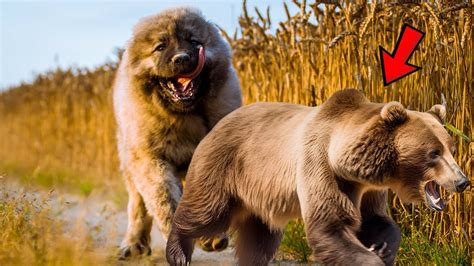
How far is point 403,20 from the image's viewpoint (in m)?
4.87

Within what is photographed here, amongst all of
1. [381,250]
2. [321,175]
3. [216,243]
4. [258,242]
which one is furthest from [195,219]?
[381,250]

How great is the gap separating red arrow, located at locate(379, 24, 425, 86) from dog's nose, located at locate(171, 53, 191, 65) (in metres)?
1.31

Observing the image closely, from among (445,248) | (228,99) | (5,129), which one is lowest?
(5,129)

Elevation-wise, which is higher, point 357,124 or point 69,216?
point 357,124

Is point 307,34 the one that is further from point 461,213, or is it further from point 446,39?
point 461,213

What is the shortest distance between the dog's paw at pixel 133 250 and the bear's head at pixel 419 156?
8.97 feet

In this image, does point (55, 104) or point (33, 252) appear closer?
point (33, 252)

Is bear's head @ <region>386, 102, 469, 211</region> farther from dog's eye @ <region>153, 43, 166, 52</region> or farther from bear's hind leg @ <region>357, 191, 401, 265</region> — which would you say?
dog's eye @ <region>153, 43, 166, 52</region>

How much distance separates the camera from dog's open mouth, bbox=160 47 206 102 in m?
4.98

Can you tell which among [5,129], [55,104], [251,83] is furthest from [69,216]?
[5,129]

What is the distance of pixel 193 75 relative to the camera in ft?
16.4

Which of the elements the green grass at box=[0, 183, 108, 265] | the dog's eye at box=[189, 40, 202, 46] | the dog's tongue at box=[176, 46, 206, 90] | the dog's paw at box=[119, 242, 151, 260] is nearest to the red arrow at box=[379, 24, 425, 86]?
the dog's tongue at box=[176, 46, 206, 90]

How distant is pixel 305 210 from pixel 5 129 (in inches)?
538

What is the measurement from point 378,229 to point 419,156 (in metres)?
0.48
